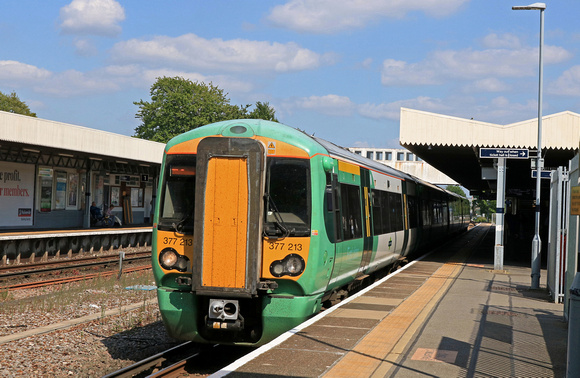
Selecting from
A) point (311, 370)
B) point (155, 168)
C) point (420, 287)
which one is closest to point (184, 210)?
point (311, 370)

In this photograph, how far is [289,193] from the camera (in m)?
8.77

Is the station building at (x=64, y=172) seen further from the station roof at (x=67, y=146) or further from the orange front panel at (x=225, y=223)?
the orange front panel at (x=225, y=223)

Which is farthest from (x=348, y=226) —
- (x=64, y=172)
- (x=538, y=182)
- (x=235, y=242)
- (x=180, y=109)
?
(x=180, y=109)

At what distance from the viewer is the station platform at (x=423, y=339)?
266 inches

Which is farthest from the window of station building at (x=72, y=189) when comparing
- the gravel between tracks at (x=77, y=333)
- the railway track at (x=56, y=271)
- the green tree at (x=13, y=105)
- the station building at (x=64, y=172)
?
the green tree at (x=13, y=105)

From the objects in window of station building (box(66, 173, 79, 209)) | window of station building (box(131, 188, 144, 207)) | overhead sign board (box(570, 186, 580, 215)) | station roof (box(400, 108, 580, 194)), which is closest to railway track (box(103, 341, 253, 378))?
overhead sign board (box(570, 186, 580, 215))

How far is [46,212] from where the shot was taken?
26766mm

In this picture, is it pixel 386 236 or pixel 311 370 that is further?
pixel 386 236

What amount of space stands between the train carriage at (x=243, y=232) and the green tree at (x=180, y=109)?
64.7 m

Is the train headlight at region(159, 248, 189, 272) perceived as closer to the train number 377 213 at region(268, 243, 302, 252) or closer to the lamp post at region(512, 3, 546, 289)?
the train number 377 213 at region(268, 243, 302, 252)

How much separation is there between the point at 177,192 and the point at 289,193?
5.13 feet

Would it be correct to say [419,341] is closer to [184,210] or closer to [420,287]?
[184,210]

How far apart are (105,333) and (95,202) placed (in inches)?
837

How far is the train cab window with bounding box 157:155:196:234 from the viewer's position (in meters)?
8.79
